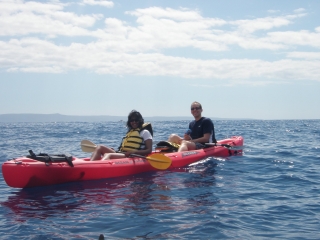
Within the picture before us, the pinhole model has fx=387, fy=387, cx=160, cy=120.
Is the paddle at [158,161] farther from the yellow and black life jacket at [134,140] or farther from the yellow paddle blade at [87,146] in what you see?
→ the yellow paddle blade at [87,146]

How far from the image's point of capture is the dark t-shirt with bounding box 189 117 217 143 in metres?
9.69

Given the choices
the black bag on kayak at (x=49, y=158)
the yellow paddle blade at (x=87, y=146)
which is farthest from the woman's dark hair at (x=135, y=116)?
the black bag on kayak at (x=49, y=158)

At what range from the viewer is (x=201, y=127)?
9.81 meters

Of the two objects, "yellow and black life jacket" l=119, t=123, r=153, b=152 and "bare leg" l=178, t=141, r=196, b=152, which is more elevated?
"yellow and black life jacket" l=119, t=123, r=153, b=152

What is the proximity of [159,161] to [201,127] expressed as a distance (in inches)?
85.3

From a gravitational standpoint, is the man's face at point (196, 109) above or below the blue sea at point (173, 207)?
above

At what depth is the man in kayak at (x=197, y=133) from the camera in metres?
9.55

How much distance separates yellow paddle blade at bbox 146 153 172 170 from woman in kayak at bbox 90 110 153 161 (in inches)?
8.0

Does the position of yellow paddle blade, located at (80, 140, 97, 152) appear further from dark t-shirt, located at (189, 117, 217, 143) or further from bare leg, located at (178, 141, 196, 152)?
dark t-shirt, located at (189, 117, 217, 143)

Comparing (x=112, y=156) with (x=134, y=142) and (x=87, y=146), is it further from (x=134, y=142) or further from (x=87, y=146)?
(x=87, y=146)

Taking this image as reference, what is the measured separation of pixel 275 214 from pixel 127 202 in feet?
6.84

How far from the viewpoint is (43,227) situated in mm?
4594

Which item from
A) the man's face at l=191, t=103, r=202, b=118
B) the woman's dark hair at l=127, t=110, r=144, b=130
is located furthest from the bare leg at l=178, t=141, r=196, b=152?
the woman's dark hair at l=127, t=110, r=144, b=130

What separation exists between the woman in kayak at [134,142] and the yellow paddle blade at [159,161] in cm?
20
